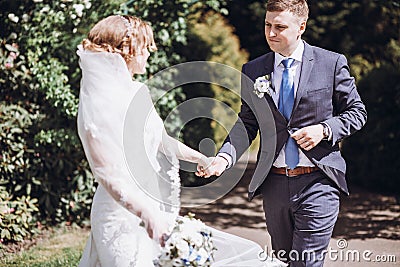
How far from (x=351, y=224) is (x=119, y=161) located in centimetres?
442

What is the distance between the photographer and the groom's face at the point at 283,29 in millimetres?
3484

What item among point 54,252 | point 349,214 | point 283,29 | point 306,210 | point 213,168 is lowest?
point 349,214

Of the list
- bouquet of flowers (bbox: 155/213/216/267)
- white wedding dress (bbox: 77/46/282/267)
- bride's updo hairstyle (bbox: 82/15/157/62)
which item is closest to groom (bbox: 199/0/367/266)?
white wedding dress (bbox: 77/46/282/267)

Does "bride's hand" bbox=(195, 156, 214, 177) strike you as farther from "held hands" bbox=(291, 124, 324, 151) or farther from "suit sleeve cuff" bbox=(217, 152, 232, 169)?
"held hands" bbox=(291, 124, 324, 151)

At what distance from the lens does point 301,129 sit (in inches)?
136

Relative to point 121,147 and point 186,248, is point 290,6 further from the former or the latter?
point 186,248

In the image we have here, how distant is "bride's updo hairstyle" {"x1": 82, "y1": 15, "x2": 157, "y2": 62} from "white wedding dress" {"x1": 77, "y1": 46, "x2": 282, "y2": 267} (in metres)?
0.04

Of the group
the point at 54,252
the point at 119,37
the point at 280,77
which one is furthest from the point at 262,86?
the point at 54,252

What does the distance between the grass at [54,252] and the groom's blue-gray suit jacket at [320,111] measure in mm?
2342

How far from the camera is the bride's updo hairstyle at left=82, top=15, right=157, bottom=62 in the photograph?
127 inches

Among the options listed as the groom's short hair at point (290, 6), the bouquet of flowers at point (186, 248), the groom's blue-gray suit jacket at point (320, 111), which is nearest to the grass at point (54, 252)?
the groom's blue-gray suit jacket at point (320, 111)

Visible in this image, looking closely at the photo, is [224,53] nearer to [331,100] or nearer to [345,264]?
[345,264]

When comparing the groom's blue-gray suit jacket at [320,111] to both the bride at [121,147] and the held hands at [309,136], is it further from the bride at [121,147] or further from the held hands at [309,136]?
the bride at [121,147]

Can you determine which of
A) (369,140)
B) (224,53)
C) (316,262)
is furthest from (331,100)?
(224,53)
